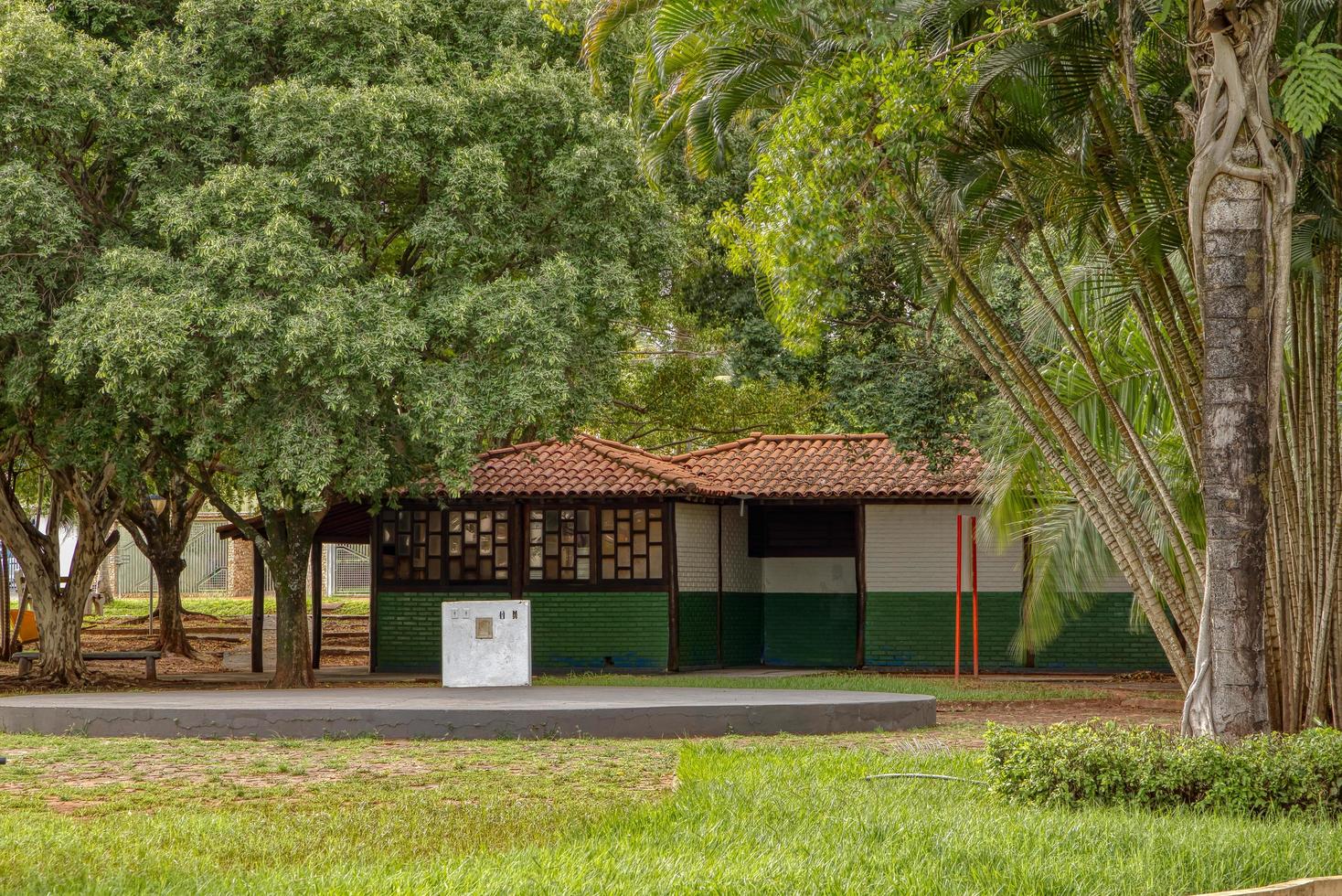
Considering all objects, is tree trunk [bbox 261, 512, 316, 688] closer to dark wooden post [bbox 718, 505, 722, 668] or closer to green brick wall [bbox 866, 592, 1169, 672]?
dark wooden post [bbox 718, 505, 722, 668]

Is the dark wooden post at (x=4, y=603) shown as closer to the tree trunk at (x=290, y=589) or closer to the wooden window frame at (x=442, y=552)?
the wooden window frame at (x=442, y=552)

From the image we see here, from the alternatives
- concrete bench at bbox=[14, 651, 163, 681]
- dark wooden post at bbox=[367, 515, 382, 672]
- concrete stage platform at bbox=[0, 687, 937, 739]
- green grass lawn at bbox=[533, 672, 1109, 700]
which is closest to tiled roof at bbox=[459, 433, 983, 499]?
dark wooden post at bbox=[367, 515, 382, 672]

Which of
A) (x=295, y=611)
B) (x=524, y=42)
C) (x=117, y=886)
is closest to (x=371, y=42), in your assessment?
(x=524, y=42)

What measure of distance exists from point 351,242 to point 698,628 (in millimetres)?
7860

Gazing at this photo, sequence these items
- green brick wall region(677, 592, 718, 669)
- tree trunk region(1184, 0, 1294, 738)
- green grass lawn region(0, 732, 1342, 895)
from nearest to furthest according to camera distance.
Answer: green grass lawn region(0, 732, 1342, 895), tree trunk region(1184, 0, 1294, 738), green brick wall region(677, 592, 718, 669)

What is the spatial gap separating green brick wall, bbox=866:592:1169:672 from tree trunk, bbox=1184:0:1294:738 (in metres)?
13.3

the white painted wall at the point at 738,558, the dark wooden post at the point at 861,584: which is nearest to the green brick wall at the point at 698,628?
the white painted wall at the point at 738,558

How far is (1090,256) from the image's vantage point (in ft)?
41.0

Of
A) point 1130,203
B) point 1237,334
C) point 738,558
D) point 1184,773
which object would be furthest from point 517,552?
point 1184,773

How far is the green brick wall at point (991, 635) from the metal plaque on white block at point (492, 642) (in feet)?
25.8

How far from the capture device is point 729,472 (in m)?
22.8

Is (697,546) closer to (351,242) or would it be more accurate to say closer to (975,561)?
(975,561)

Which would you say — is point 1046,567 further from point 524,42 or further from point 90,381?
point 90,381

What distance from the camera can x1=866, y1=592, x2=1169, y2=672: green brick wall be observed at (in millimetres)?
21984
